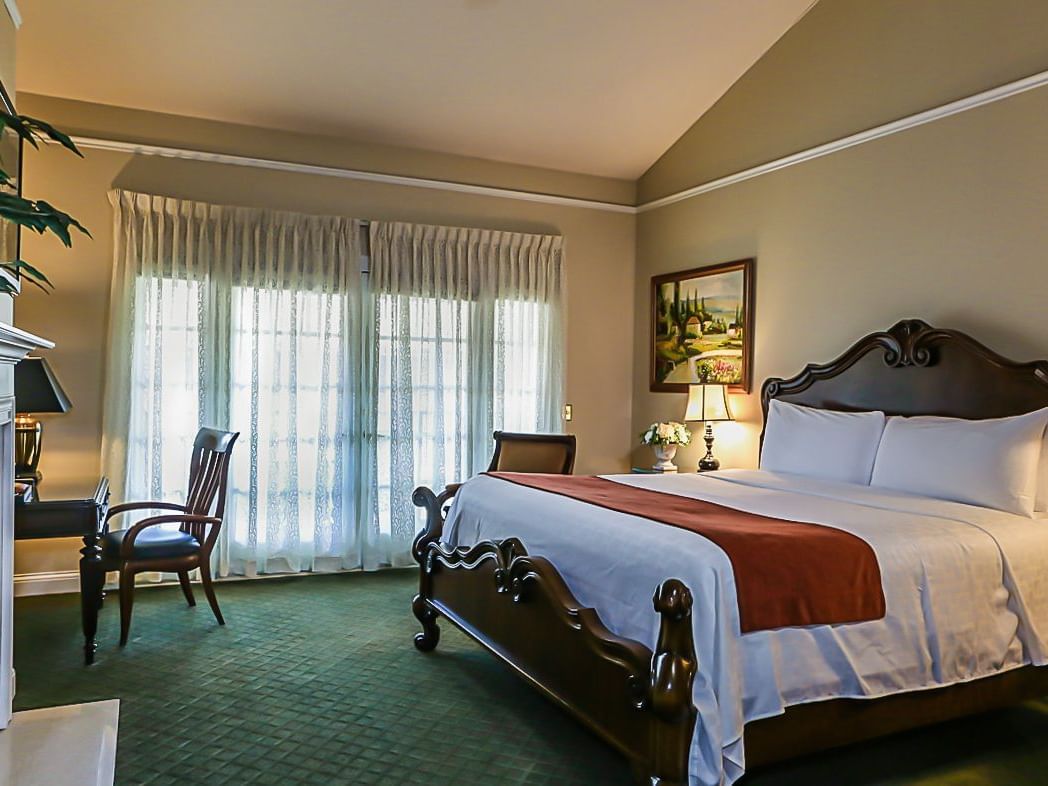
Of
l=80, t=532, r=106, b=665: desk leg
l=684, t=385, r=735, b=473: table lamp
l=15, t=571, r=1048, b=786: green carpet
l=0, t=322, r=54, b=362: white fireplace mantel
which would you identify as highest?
l=0, t=322, r=54, b=362: white fireplace mantel

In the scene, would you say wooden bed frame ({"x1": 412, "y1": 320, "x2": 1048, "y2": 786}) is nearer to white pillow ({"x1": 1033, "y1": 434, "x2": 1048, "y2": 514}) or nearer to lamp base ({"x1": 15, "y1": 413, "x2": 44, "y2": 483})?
white pillow ({"x1": 1033, "y1": 434, "x2": 1048, "y2": 514})

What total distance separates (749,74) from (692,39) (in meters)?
0.64

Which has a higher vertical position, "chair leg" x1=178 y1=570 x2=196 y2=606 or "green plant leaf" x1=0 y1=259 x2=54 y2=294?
"green plant leaf" x1=0 y1=259 x2=54 y2=294

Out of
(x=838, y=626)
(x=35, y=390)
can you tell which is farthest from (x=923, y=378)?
(x=35, y=390)

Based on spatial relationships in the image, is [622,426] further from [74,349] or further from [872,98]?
[74,349]

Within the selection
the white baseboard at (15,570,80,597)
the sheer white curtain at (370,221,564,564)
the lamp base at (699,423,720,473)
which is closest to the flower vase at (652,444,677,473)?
the lamp base at (699,423,720,473)

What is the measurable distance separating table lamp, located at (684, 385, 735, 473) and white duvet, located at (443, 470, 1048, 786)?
1975 millimetres

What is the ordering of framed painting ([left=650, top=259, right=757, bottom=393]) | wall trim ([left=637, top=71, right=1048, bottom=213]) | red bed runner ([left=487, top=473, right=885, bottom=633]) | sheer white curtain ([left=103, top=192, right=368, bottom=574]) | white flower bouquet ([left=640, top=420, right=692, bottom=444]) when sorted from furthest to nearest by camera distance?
white flower bouquet ([left=640, top=420, right=692, bottom=444]) → framed painting ([left=650, top=259, right=757, bottom=393]) → sheer white curtain ([left=103, top=192, right=368, bottom=574]) → wall trim ([left=637, top=71, right=1048, bottom=213]) → red bed runner ([left=487, top=473, right=885, bottom=633])

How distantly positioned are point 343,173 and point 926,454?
401 cm

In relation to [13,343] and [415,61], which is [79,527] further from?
[415,61]

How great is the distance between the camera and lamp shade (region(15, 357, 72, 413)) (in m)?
4.24

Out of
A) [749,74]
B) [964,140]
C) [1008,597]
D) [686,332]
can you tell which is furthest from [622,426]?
[1008,597]

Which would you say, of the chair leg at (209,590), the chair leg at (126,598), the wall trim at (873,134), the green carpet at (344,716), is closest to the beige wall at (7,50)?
the chair leg at (126,598)

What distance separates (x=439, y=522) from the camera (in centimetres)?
409
